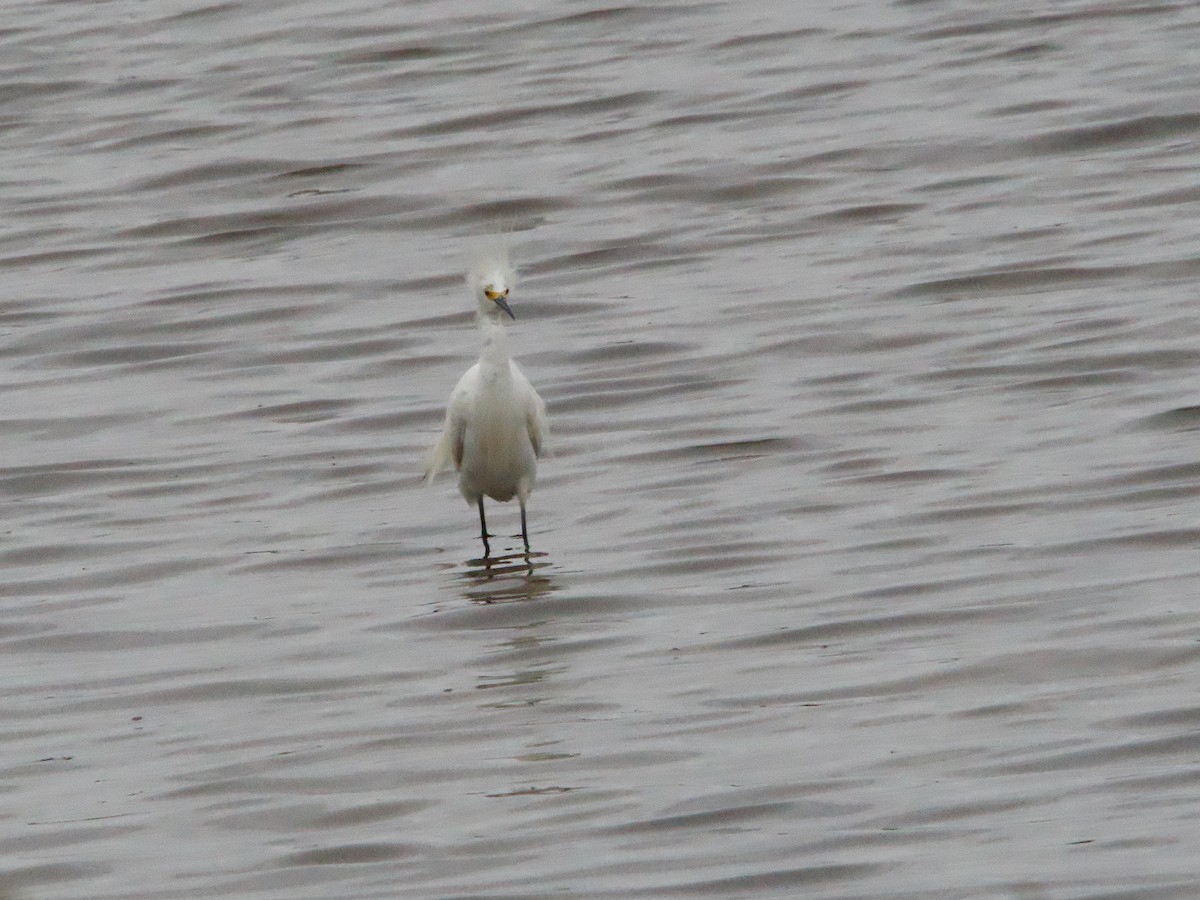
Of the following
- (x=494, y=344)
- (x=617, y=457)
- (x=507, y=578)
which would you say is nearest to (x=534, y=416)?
(x=494, y=344)

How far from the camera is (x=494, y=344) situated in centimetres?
945

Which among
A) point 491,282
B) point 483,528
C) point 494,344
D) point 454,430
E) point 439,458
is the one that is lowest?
point 483,528

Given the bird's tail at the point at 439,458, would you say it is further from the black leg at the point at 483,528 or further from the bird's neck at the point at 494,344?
the bird's neck at the point at 494,344

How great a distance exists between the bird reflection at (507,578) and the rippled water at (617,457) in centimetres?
3

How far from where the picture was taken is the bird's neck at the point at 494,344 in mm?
9422

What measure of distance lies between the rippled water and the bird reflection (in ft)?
0.10

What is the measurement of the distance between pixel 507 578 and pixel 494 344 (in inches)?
43.3

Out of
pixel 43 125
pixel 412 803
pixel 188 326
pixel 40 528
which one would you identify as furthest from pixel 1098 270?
pixel 43 125

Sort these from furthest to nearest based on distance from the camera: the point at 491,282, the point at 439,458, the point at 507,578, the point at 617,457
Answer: the point at 617,457 → the point at 439,458 → the point at 491,282 → the point at 507,578

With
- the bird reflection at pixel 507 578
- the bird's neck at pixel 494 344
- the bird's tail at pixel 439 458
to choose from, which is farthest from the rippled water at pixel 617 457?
the bird's neck at pixel 494 344

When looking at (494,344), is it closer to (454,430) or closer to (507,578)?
(454,430)

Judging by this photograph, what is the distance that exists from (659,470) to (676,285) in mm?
2918

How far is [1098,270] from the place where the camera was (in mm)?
12109

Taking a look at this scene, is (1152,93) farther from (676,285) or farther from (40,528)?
(40,528)
